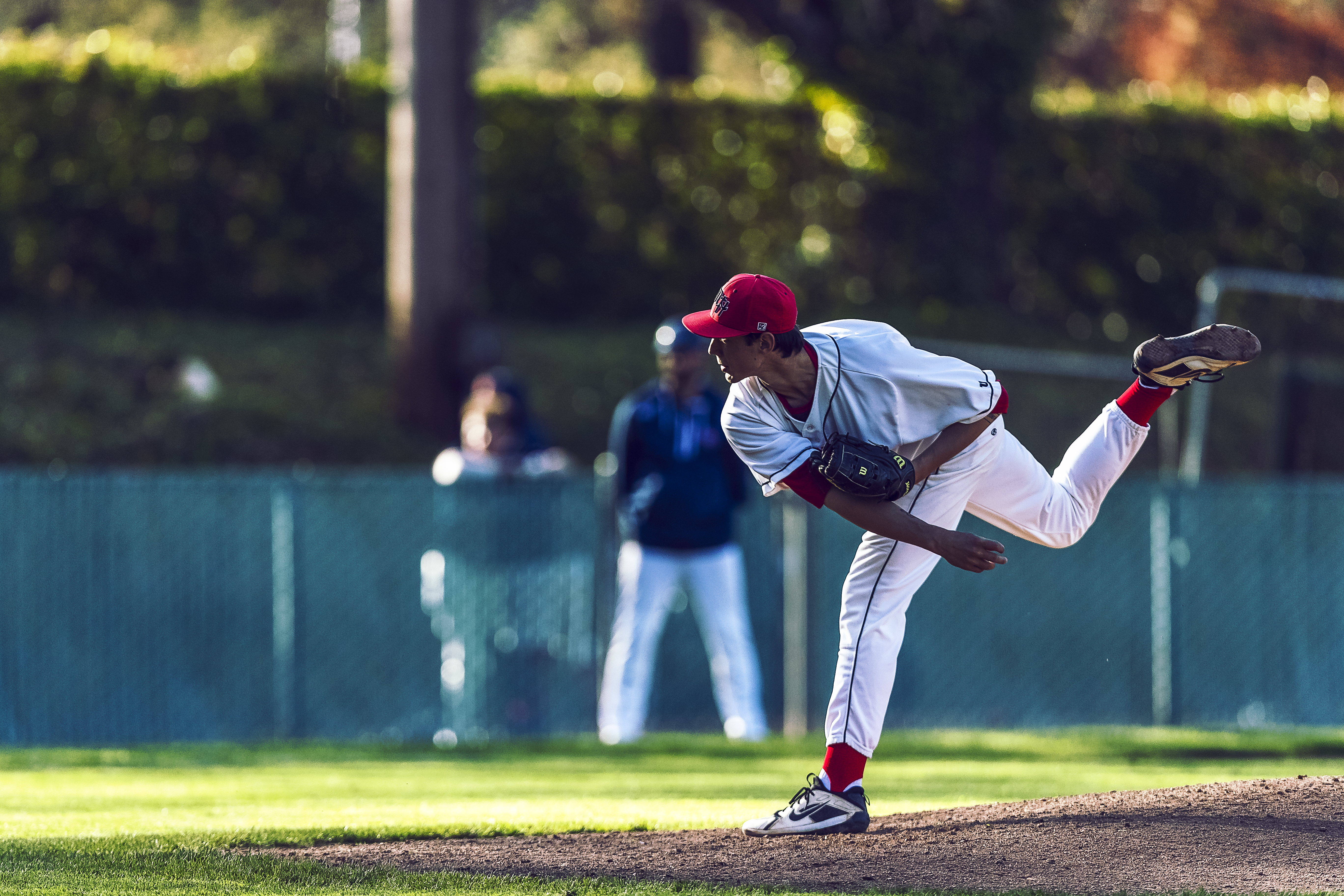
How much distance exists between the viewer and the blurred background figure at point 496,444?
9.94m

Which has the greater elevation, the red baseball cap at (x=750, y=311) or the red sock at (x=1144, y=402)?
the red baseball cap at (x=750, y=311)

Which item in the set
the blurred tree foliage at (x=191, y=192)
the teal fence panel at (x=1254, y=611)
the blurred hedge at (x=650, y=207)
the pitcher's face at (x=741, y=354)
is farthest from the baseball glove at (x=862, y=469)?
the blurred tree foliage at (x=191, y=192)

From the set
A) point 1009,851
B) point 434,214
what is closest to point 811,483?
point 1009,851

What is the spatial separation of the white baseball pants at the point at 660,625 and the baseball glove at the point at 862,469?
13.7 feet

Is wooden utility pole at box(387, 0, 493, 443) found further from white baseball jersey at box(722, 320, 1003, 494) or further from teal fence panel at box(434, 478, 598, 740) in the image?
white baseball jersey at box(722, 320, 1003, 494)

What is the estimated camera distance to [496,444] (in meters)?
10.0

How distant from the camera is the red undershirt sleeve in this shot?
16.7ft

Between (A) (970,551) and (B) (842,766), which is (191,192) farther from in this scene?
(A) (970,551)

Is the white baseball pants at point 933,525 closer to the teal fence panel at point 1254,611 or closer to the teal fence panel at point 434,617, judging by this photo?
the teal fence panel at point 434,617

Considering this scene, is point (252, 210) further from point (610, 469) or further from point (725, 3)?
Answer: point (610, 469)

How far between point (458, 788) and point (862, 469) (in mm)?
3324

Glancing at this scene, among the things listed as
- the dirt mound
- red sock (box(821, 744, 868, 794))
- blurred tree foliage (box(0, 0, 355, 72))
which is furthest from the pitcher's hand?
blurred tree foliage (box(0, 0, 355, 72))

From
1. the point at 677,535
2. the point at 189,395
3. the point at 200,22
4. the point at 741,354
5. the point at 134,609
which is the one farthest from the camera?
the point at 200,22

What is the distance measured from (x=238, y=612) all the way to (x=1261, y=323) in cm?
857
